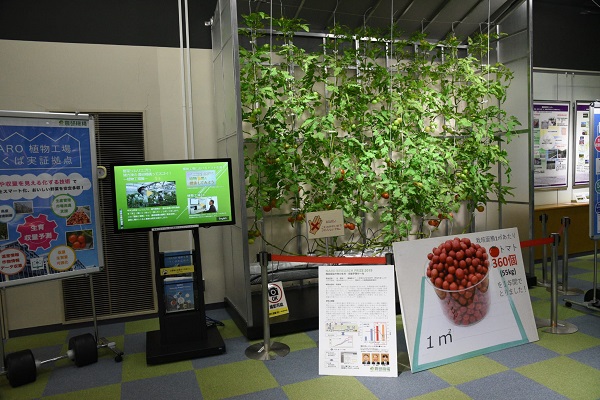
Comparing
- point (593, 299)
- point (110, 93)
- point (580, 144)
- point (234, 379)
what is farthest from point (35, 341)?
point (580, 144)

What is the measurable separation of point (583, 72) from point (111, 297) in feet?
22.3

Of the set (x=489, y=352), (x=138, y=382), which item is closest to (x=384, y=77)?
(x=489, y=352)

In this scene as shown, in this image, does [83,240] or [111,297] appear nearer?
[83,240]

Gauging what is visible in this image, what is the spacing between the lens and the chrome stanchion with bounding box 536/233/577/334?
3824 millimetres

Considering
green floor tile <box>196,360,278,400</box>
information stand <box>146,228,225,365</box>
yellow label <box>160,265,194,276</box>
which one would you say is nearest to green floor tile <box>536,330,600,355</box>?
green floor tile <box>196,360,278,400</box>

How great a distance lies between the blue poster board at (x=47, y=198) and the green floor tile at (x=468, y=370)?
275 centimetres

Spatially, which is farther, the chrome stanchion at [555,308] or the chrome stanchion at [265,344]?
the chrome stanchion at [555,308]

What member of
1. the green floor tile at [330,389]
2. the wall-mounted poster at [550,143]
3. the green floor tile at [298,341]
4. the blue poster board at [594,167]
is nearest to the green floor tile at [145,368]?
the green floor tile at [298,341]

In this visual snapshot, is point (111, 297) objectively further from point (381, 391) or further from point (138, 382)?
point (381, 391)

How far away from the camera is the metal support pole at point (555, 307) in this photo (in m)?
3.82

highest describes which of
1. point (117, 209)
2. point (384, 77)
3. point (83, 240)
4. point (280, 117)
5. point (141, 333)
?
point (384, 77)

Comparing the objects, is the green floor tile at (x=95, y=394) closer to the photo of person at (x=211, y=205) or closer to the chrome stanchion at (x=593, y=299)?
the photo of person at (x=211, y=205)

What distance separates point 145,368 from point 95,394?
44 cm

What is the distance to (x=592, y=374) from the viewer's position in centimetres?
315
